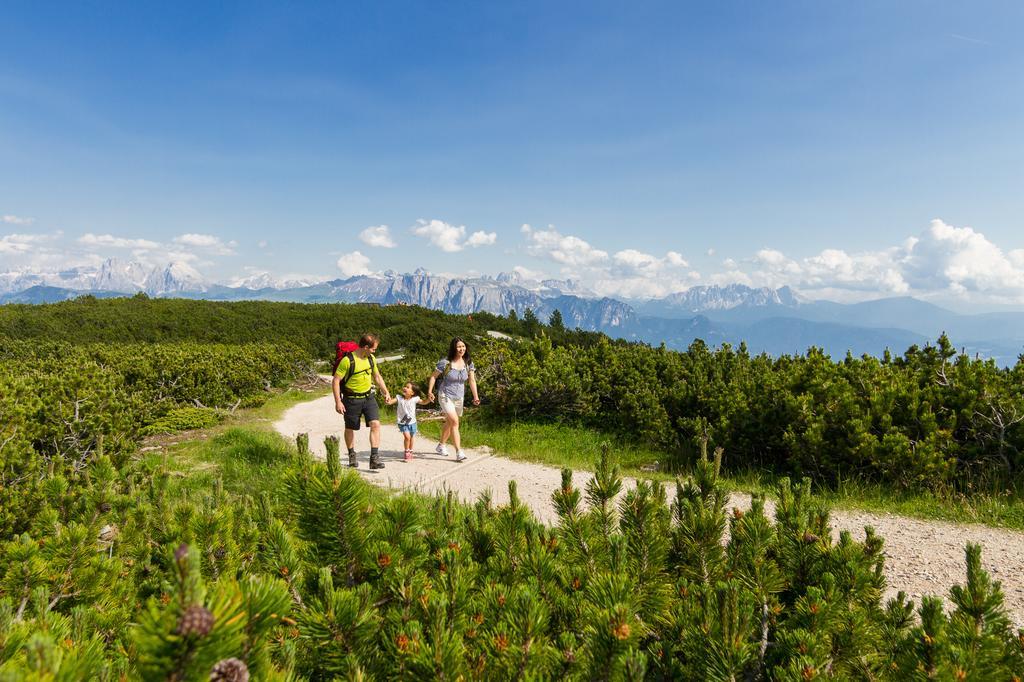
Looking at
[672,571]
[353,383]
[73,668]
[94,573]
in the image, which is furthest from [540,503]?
[73,668]

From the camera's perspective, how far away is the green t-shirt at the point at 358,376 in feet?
25.2

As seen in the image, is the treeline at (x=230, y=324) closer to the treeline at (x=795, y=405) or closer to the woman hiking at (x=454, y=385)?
the treeline at (x=795, y=405)

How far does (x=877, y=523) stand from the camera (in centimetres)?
551

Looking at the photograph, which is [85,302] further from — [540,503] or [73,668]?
[73,668]

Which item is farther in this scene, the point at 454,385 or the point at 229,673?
the point at 454,385

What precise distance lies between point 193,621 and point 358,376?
7436mm

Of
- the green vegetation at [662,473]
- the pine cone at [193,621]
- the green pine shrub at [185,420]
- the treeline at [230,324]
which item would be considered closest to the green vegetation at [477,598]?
the pine cone at [193,621]

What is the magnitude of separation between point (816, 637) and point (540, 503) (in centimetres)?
513

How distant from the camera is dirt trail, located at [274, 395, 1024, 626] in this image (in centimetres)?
430

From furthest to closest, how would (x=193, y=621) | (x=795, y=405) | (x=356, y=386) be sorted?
(x=356, y=386) → (x=795, y=405) → (x=193, y=621)

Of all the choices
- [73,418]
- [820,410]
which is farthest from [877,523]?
[73,418]

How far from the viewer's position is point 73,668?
752 mm

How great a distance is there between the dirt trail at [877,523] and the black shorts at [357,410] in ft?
2.91

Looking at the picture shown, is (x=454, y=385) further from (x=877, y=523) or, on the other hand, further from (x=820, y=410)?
(x=877, y=523)
